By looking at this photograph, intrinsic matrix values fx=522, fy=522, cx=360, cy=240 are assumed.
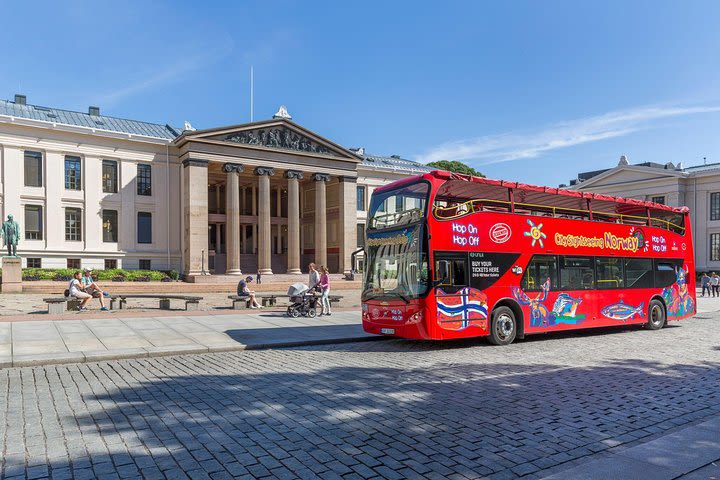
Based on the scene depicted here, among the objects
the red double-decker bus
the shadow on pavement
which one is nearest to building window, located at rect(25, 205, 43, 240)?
the shadow on pavement

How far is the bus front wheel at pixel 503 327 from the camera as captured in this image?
42.3 feet

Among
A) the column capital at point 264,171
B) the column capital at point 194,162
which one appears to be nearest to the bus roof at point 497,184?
the column capital at point 194,162

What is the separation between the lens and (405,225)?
489 inches

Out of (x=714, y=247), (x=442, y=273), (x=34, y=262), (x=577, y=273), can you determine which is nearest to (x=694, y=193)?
(x=714, y=247)

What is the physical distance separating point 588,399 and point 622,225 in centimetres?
1001

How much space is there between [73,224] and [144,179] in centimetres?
669

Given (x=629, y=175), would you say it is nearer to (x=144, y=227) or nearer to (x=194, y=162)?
(x=194, y=162)

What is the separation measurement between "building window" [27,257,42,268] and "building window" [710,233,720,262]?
69.9 metres

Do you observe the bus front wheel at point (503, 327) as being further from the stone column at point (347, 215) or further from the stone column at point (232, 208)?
the stone column at point (347, 215)

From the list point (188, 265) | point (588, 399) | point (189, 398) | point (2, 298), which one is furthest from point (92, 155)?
point (588, 399)

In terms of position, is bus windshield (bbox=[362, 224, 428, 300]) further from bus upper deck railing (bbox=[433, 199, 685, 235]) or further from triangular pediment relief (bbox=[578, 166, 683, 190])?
triangular pediment relief (bbox=[578, 166, 683, 190])

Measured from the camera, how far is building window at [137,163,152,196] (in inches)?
1767

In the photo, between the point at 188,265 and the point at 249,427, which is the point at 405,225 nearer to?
the point at 249,427

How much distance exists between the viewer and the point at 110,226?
1711 inches
